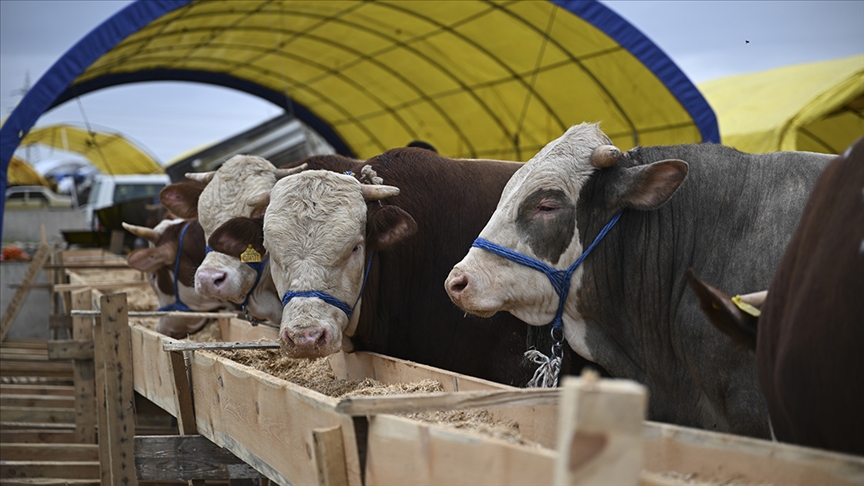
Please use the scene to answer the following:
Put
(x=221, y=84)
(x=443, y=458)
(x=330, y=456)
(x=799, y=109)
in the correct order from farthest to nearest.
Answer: (x=221, y=84), (x=799, y=109), (x=330, y=456), (x=443, y=458)

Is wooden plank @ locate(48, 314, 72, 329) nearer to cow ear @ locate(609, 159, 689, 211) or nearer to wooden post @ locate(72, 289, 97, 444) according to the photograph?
wooden post @ locate(72, 289, 97, 444)

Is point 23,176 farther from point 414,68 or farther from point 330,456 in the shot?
point 330,456

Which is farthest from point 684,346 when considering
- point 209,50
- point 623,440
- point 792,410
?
point 209,50

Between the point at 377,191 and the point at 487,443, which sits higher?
the point at 377,191

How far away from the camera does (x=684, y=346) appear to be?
3.02m

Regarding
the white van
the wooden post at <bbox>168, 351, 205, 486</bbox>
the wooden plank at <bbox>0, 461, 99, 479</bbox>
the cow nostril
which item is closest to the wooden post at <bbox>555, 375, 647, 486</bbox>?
the cow nostril

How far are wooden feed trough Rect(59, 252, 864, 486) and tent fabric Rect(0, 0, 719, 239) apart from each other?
22.2 ft

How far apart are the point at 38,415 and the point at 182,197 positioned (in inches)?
107

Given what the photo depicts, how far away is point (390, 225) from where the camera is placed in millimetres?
3666

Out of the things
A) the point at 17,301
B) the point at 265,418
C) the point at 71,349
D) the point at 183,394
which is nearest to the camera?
the point at 265,418

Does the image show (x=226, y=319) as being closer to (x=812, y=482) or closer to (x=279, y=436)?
(x=279, y=436)

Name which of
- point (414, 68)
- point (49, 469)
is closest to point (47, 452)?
point (49, 469)

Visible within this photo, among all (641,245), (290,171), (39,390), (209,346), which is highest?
(290,171)

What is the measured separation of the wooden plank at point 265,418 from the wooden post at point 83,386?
321cm
